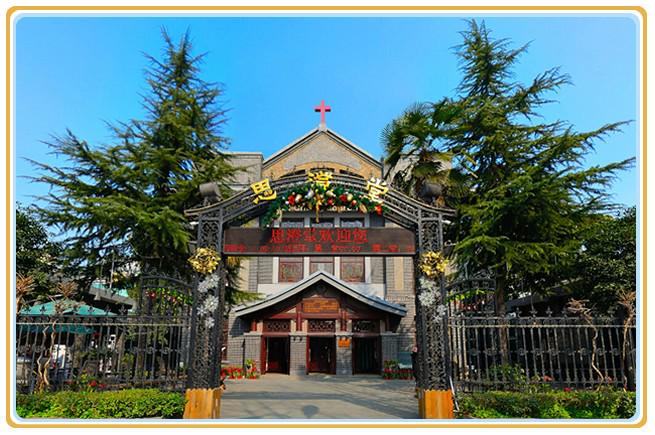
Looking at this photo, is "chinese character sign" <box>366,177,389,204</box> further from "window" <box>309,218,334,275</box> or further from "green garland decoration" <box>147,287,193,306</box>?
"window" <box>309,218,334,275</box>

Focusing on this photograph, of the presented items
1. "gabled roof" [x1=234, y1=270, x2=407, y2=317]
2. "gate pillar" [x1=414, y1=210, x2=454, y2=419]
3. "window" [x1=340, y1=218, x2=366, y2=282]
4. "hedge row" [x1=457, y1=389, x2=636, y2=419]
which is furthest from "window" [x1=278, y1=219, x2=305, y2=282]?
"hedge row" [x1=457, y1=389, x2=636, y2=419]

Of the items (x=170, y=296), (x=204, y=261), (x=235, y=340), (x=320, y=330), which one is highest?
(x=204, y=261)

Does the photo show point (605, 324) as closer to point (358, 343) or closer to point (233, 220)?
point (233, 220)

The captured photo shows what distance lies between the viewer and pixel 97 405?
8047mm

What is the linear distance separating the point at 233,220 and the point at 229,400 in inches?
185

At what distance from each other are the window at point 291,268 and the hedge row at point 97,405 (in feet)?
45.0

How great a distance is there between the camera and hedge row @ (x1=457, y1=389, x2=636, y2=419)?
8.02 metres

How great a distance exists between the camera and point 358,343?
67.7 ft

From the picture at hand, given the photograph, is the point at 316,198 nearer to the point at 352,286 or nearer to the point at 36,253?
the point at 36,253

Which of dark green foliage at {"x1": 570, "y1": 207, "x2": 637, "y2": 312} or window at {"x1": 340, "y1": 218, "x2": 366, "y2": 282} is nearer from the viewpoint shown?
dark green foliage at {"x1": 570, "y1": 207, "x2": 637, "y2": 312}

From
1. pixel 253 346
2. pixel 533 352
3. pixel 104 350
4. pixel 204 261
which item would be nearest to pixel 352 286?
pixel 253 346

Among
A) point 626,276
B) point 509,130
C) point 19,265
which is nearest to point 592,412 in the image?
point 626,276

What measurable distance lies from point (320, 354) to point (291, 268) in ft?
14.2

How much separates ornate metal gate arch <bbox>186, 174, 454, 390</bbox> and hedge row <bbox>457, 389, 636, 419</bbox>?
2.52 ft
